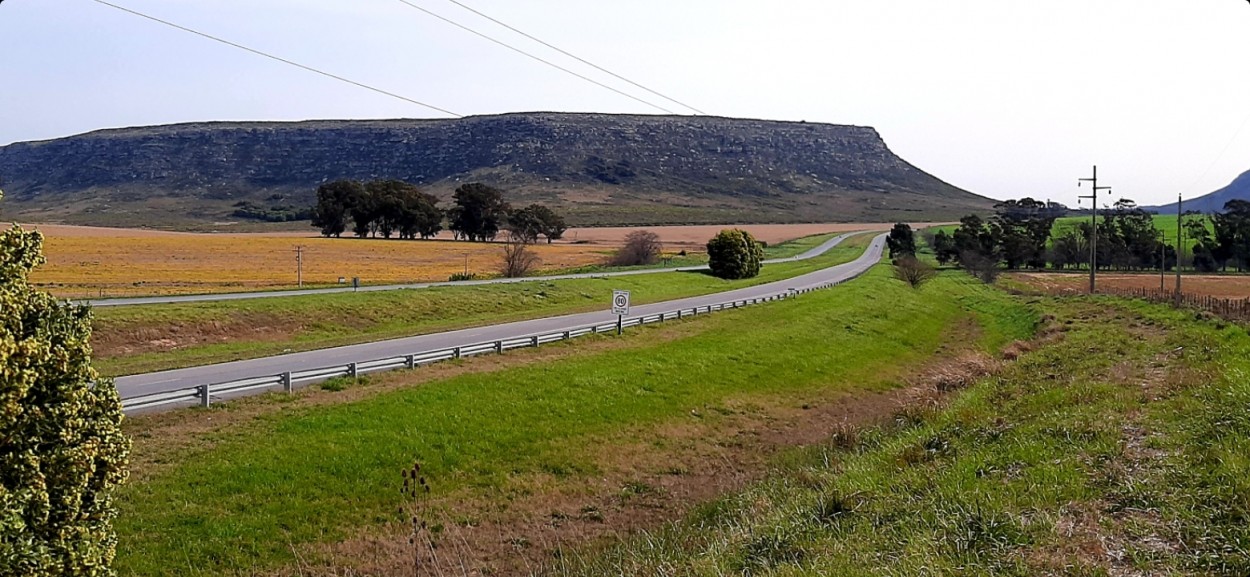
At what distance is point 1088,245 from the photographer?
10756cm

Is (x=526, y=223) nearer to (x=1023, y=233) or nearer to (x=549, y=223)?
(x=549, y=223)

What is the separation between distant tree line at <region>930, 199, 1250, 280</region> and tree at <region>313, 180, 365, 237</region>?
68144mm

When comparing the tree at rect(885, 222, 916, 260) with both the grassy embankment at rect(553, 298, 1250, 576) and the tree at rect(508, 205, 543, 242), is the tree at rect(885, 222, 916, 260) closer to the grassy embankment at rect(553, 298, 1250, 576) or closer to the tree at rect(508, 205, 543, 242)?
the tree at rect(508, 205, 543, 242)

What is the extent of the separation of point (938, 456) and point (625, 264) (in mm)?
75688

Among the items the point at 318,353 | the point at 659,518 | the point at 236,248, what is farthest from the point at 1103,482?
the point at 236,248

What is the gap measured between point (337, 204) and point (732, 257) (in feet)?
221

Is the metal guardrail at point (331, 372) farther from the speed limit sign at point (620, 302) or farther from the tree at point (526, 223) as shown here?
the tree at point (526, 223)

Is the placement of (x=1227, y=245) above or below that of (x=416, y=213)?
below

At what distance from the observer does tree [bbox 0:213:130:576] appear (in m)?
7.02

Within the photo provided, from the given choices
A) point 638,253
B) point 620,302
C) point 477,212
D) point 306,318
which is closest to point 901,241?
point 638,253

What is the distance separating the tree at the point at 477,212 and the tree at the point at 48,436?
371 ft

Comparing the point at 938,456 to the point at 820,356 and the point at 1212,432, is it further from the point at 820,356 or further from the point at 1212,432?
Result: the point at 820,356

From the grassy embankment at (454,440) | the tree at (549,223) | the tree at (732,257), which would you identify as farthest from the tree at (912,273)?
the tree at (549,223)

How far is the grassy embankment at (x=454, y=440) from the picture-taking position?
14508 millimetres
